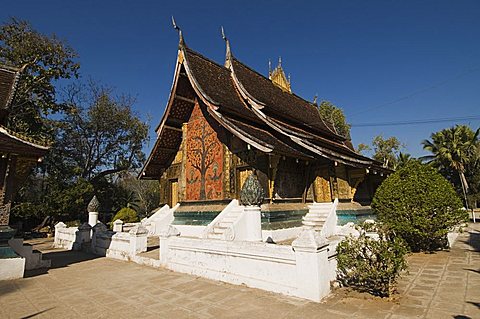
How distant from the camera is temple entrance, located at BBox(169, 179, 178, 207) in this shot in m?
13.7

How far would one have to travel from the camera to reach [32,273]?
7.50m

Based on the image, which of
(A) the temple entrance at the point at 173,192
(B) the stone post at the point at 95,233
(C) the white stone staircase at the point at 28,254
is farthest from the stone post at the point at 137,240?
(A) the temple entrance at the point at 173,192

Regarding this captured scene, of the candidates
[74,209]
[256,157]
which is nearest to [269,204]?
[256,157]

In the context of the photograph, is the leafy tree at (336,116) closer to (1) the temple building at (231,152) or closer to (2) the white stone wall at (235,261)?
(1) the temple building at (231,152)

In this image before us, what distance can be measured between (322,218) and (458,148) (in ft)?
84.3

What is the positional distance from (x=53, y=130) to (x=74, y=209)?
6.88 m

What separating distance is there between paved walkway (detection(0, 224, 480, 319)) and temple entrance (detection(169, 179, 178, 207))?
669 centimetres

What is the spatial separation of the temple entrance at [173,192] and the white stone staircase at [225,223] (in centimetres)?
448

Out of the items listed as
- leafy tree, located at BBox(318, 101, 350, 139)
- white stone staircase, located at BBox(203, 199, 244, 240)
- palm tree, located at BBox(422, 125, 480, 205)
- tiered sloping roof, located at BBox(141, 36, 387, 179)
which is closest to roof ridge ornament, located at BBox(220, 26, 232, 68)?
tiered sloping roof, located at BBox(141, 36, 387, 179)

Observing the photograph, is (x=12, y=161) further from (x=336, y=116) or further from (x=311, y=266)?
(x=336, y=116)

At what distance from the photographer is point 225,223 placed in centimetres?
922

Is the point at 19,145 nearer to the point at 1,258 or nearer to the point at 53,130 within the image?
the point at 1,258

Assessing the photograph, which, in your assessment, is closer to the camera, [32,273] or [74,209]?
[32,273]

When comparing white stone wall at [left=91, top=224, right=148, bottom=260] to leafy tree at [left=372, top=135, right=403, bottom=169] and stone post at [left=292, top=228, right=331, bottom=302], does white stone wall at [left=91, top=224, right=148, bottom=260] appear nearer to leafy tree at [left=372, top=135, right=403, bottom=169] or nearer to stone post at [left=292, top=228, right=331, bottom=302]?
stone post at [left=292, top=228, right=331, bottom=302]
